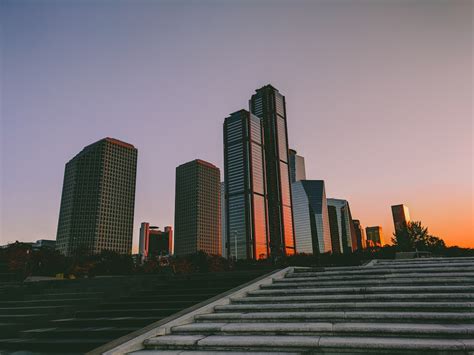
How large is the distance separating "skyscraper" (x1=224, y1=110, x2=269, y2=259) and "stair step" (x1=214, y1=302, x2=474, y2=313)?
17468cm

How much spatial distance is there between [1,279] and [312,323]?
3639 centimetres

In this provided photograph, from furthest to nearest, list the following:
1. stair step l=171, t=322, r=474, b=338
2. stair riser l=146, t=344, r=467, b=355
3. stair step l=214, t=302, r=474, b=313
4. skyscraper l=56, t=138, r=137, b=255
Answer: skyscraper l=56, t=138, r=137, b=255 < stair step l=214, t=302, r=474, b=313 < stair step l=171, t=322, r=474, b=338 < stair riser l=146, t=344, r=467, b=355

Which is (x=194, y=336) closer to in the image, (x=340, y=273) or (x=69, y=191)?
(x=340, y=273)

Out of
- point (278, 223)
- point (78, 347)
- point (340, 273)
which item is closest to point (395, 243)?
point (340, 273)

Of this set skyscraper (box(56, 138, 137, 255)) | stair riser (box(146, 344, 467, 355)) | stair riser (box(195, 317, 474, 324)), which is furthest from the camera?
skyscraper (box(56, 138, 137, 255))

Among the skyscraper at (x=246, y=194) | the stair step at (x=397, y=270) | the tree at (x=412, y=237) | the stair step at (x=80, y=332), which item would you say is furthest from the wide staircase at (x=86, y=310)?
the skyscraper at (x=246, y=194)

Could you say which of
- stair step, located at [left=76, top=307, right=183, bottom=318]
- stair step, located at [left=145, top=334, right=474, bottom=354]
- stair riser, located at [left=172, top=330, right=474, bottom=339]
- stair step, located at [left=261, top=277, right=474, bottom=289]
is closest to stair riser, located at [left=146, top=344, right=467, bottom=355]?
stair step, located at [left=145, top=334, right=474, bottom=354]

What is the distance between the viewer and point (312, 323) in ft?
20.8

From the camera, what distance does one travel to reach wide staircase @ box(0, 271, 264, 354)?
23.2 feet

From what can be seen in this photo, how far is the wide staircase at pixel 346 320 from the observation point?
208 inches

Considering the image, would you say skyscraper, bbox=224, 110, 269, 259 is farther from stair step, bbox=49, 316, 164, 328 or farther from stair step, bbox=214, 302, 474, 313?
stair step, bbox=214, 302, 474, 313

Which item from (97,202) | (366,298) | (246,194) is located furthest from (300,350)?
(97,202)

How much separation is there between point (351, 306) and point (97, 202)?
627 ft

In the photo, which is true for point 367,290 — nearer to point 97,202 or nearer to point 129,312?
point 129,312
